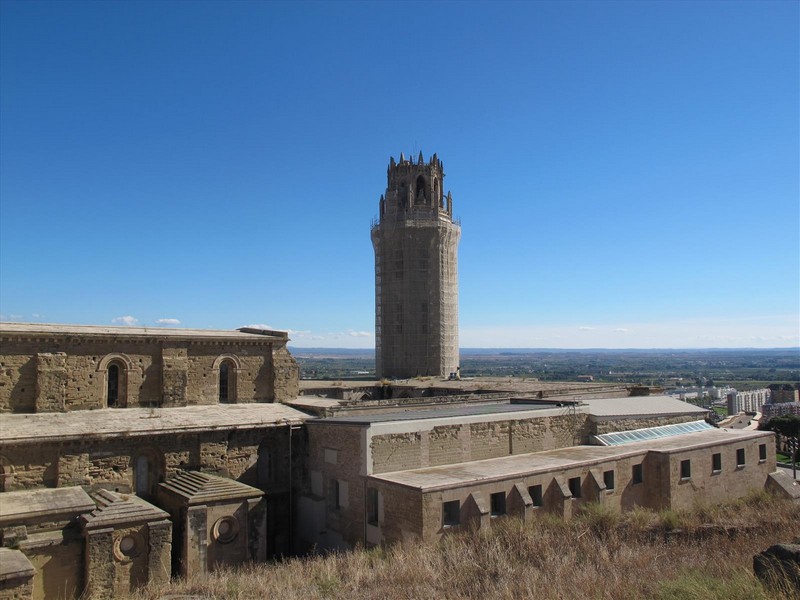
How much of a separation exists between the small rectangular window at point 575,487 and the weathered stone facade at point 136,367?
12096mm

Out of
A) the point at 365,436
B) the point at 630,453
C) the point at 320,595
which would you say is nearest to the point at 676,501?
the point at 630,453

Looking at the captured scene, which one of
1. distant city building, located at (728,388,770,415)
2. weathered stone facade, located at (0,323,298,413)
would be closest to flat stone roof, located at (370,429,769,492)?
weathered stone facade, located at (0,323,298,413)

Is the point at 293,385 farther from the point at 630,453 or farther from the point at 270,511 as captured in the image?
the point at 630,453

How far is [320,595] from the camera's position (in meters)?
12.3

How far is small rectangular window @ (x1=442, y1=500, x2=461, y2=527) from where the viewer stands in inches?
699

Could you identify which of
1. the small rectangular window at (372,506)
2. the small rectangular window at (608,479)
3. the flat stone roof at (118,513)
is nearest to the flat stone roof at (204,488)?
the flat stone roof at (118,513)

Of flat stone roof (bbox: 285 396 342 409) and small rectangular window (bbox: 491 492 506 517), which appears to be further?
flat stone roof (bbox: 285 396 342 409)

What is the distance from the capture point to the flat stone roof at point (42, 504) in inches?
645

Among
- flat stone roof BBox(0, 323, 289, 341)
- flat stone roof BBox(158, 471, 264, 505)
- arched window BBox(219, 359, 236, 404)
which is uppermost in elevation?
flat stone roof BBox(0, 323, 289, 341)

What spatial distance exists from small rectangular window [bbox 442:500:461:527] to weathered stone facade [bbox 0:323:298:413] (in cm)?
1079

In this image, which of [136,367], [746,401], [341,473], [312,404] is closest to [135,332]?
[136,367]

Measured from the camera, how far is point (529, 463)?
2139 centimetres

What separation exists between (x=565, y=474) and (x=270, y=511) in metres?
10.4

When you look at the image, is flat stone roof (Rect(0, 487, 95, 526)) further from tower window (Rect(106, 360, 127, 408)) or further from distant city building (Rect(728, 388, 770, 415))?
distant city building (Rect(728, 388, 770, 415))
